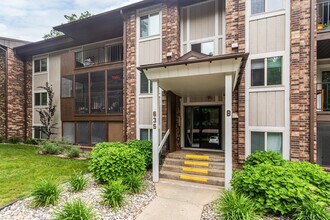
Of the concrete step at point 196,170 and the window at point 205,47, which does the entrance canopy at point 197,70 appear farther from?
the concrete step at point 196,170

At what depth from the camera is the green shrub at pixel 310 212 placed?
10.3 ft

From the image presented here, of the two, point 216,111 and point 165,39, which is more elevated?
point 165,39

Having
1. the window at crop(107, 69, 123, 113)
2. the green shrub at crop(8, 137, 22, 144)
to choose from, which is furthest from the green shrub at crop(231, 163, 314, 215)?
the green shrub at crop(8, 137, 22, 144)

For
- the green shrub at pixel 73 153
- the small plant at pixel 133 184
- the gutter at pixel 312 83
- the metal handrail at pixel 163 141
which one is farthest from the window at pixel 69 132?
the gutter at pixel 312 83

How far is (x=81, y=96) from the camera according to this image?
11328 mm

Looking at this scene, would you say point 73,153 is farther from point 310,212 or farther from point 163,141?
point 310,212

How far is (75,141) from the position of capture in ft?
37.7

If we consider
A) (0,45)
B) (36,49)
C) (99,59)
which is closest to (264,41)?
(99,59)

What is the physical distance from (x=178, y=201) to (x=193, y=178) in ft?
4.93

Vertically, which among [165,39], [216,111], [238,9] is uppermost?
[238,9]

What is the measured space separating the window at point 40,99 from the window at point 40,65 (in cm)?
188

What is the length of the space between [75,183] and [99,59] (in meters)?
9.47

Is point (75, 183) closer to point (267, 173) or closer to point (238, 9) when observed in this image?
point (267, 173)

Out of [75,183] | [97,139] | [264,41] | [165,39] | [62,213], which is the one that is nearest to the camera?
[62,213]
